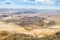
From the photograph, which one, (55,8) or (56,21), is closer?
(56,21)

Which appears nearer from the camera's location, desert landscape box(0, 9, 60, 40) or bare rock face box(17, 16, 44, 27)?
desert landscape box(0, 9, 60, 40)

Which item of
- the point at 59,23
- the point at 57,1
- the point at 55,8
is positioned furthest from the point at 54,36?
the point at 57,1

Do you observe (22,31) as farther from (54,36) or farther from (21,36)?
(54,36)

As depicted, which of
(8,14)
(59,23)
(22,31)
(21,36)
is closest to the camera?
(21,36)

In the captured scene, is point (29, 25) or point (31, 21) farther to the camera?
point (31, 21)

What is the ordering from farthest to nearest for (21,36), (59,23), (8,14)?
1. (8,14)
2. (59,23)
3. (21,36)

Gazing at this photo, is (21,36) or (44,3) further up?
(44,3)

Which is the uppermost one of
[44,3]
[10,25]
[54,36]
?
[44,3]

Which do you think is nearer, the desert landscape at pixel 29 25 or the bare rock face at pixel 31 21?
the desert landscape at pixel 29 25
